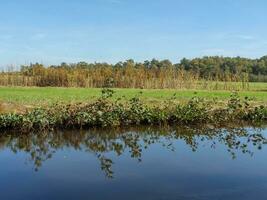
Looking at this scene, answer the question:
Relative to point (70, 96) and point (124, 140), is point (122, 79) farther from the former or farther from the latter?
point (124, 140)

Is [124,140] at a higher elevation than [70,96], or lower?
lower

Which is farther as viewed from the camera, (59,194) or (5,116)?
(5,116)

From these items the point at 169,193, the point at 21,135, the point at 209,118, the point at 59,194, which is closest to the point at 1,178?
the point at 59,194

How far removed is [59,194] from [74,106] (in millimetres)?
9084

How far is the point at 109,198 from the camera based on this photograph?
890 centimetres

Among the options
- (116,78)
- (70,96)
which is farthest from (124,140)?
(116,78)

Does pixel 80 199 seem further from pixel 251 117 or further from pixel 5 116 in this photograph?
pixel 251 117

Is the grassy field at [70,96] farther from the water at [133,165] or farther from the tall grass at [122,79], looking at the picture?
the tall grass at [122,79]

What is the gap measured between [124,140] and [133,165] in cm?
376

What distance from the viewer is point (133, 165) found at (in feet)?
38.9

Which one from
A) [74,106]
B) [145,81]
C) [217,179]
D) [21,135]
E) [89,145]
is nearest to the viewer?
[217,179]

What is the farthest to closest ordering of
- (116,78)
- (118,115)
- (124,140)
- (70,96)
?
(116,78)
(70,96)
(118,115)
(124,140)

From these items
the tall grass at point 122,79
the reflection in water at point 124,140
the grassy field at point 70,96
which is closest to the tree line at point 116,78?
the tall grass at point 122,79

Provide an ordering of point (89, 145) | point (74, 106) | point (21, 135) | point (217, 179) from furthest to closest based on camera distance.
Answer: point (74, 106), point (21, 135), point (89, 145), point (217, 179)
